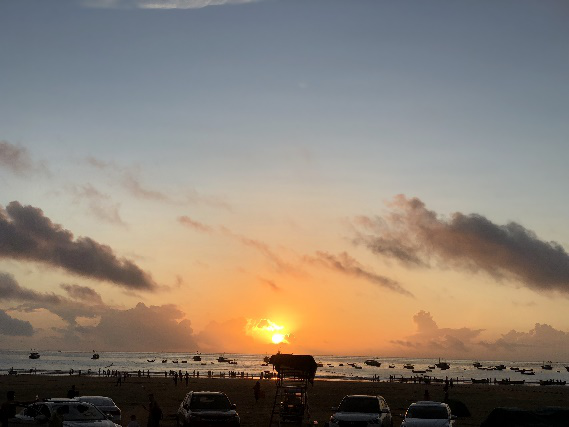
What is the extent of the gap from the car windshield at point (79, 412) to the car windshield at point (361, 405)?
10.0 m

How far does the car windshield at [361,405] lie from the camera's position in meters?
25.9

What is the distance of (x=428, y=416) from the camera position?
23.7m

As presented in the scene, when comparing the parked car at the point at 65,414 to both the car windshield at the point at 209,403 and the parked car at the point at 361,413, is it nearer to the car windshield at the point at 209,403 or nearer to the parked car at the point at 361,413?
the car windshield at the point at 209,403

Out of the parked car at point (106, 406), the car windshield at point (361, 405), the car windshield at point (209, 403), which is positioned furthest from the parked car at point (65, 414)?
the car windshield at point (361, 405)

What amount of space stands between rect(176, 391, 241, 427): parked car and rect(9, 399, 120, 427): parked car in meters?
5.10

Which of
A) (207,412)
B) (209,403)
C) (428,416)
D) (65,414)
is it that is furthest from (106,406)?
(428,416)

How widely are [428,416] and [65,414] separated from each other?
12510 millimetres

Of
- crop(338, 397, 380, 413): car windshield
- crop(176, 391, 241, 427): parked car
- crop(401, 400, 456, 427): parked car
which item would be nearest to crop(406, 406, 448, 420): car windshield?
crop(401, 400, 456, 427): parked car

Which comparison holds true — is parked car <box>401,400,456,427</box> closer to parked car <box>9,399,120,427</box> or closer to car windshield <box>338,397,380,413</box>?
car windshield <box>338,397,380,413</box>

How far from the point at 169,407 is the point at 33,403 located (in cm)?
2629

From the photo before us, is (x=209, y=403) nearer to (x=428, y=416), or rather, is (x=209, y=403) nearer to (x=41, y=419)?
(x=41, y=419)

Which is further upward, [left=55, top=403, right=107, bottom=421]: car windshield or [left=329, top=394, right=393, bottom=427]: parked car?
[left=55, top=403, right=107, bottom=421]: car windshield

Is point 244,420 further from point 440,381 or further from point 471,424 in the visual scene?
point 440,381

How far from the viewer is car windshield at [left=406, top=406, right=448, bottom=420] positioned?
23.7 meters
